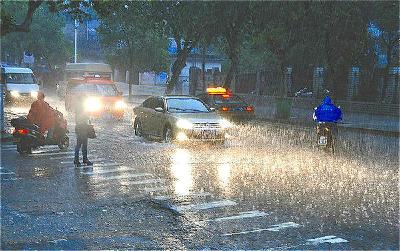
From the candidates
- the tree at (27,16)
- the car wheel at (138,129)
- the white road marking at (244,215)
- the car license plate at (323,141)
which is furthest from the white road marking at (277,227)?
the car wheel at (138,129)

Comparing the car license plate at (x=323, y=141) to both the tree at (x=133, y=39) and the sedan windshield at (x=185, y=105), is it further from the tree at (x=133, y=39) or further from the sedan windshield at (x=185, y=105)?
the tree at (x=133, y=39)

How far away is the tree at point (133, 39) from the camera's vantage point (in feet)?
141

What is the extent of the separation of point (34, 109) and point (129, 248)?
32.8 feet

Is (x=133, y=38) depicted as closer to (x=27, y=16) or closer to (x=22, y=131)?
(x=27, y=16)

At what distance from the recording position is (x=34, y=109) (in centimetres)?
1625

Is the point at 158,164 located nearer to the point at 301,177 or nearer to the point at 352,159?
the point at 301,177

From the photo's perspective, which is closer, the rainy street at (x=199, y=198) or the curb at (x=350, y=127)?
the rainy street at (x=199, y=198)

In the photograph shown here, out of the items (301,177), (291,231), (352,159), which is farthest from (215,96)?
(291,231)

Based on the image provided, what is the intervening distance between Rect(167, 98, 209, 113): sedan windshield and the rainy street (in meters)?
1.59

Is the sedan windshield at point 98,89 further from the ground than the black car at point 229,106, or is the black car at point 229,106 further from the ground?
the sedan windshield at point 98,89

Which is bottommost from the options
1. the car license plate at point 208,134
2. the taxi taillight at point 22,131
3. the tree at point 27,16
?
the car license plate at point 208,134

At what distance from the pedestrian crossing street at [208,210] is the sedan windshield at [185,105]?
513cm

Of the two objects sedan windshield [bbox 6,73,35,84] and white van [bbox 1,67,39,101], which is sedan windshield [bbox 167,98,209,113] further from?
sedan windshield [bbox 6,73,35,84]

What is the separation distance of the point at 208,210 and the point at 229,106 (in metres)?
18.5
